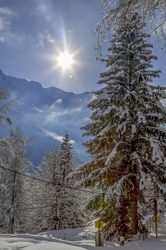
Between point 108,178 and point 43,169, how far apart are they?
1646cm

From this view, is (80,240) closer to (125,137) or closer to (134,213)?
(134,213)

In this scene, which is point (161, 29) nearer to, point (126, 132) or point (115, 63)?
point (126, 132)

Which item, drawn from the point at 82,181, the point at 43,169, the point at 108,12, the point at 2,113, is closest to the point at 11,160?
the point at 43,169

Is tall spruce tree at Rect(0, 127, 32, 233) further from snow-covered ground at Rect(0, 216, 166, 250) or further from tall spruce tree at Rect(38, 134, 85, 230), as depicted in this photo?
snow-covered ground at Rect(0, 216, 166, 250)

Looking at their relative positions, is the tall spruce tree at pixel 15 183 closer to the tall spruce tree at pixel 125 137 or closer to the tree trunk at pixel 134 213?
the tall spruce tree at pixel 125 137

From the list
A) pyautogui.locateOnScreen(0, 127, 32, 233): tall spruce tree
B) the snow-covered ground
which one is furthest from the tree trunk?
pyautogui.locateOnScreen(0, 127, 32, 233): tall spruce tree

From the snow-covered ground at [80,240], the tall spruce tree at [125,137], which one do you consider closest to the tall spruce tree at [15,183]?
the snow-covered ground at [80,240]

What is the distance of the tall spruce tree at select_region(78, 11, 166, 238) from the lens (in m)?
11.6

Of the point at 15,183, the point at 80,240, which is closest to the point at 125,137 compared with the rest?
the point at 80,240

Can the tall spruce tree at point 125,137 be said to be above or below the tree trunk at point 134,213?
above

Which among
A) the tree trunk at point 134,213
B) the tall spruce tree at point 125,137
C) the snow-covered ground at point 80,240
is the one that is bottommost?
the snow-covered ground at point 80,240

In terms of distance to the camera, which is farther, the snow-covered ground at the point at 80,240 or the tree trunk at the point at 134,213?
the tree trunk at the point at 134,213

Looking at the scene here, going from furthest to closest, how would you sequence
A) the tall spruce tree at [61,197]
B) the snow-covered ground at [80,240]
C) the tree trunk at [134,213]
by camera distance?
the tall spruce tree at [61,197], the tree trunk at [134,213], the snow-covered ground at [80,240]

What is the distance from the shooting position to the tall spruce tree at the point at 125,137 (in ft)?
37.9
